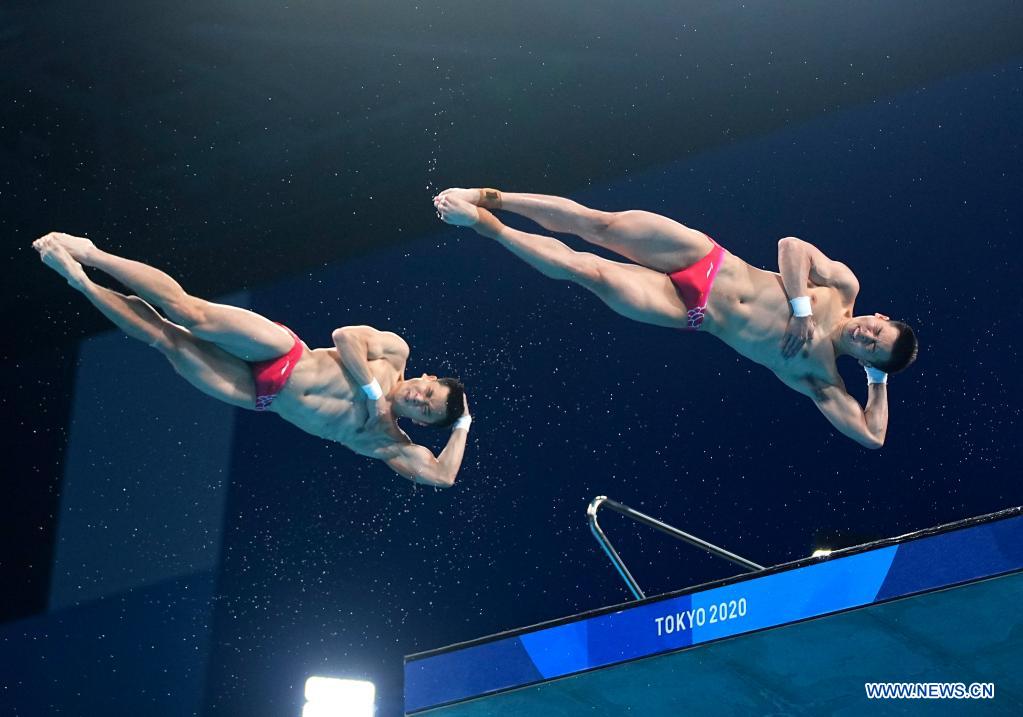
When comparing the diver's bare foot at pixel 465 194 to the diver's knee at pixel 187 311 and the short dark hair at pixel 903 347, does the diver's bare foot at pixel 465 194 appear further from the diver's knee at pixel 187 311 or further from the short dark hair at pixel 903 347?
the short dark hair at pixel 903 347

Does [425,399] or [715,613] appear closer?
[715,613]

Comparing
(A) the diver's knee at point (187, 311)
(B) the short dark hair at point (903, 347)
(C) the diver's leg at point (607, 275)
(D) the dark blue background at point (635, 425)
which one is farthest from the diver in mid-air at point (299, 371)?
(B) the short dark hair at point (903, 347)

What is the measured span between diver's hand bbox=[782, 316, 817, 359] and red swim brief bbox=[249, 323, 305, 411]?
2246mm

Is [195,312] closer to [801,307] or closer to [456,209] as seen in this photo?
[456,209]

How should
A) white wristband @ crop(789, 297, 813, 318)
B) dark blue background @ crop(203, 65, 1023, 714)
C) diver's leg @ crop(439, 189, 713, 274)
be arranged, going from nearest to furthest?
white wristband @ crop(789, 297, 813, 318) < diver's leg @ crop(439, 189, 713, 274) < dark blue background @ crop(203, 65, 1023, 714)

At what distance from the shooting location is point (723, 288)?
5.57 metres

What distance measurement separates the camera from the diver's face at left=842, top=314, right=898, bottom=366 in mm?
5227

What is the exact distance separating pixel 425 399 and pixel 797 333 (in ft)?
5.59

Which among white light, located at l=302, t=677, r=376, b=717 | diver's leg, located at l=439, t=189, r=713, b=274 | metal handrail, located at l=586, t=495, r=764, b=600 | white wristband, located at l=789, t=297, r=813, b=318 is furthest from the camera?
white light, located at l=302, t=677, r=376, b=717

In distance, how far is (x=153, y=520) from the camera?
25.2ft
